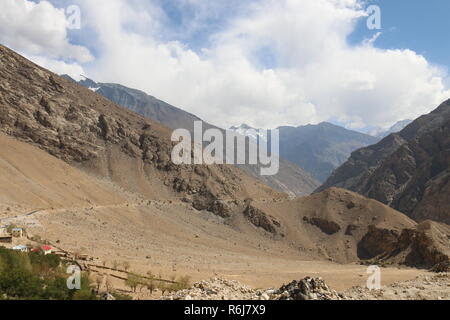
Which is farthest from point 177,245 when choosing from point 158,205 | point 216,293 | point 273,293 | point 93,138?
point 93,138

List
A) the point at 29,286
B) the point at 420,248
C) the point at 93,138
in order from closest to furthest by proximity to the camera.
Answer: the point at 29,286 → the point at 420,248 → the point at 93,138

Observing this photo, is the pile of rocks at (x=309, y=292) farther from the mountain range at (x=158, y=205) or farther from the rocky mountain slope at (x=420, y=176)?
the rocky mountain slope at (x=420, y=176)

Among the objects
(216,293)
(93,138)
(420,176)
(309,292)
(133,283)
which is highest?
(93,138)

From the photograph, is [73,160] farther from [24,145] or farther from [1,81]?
[1,81]

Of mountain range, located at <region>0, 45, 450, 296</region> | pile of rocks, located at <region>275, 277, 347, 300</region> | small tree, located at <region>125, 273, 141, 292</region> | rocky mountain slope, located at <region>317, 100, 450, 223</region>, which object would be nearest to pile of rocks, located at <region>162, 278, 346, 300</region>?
pile of rocks, located at <region>275, 277, 347, 300</region>

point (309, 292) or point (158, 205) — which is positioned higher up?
point (158, 205)

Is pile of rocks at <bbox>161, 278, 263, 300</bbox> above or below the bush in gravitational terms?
below

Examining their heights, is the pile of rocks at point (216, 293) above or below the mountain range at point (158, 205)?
below

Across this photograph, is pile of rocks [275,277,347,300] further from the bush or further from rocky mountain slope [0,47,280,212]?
rocky mountain slope [0,47,280,212]

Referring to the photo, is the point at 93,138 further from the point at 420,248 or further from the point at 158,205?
the point at 420,248

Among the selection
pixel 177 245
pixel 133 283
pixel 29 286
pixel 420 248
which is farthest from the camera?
pixel 420 248

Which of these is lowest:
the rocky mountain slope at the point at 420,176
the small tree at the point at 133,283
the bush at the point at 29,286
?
the small tree at the point at 133,283

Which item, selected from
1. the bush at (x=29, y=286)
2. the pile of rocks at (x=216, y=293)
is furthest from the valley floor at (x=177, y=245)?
the pile of rocks at (x=216, y=293)
